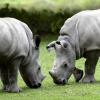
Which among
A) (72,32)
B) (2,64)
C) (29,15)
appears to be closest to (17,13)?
(29,15)

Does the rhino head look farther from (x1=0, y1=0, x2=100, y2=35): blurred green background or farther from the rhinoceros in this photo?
(x1=0, y1=0, x2=100, y2=35): blurred green background

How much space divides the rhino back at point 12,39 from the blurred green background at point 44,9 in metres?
10.1

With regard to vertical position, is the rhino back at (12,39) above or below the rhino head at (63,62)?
above

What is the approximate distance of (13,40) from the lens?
405 inches

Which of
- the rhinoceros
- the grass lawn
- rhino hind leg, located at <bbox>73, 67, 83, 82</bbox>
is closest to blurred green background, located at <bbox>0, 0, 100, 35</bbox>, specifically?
the grass lawn

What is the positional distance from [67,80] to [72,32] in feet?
3.37

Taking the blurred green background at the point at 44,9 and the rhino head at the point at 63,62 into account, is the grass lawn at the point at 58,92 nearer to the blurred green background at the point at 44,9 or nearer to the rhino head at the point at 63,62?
the rhino head at the point at 63,62

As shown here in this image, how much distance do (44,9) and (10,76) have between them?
10.6 meters

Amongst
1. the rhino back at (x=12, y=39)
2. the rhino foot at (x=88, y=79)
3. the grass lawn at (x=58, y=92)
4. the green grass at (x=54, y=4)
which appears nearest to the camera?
the grass lawn at (x=58, y=92)

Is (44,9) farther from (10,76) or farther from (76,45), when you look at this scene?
(10,76)

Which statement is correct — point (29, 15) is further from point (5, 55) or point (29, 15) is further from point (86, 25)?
point (5, 55)

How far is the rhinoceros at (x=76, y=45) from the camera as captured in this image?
1189 cm

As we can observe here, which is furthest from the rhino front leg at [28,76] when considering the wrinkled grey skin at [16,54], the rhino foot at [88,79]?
the rhino foot at [88,79]

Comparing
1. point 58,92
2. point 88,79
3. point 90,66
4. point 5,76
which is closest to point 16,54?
point 5,76
